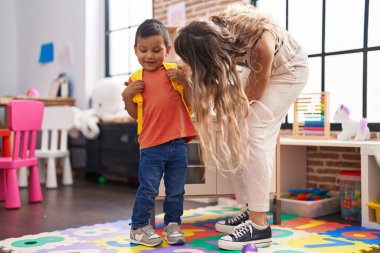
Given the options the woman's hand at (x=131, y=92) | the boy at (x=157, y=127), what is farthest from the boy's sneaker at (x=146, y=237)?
the woman's hand at (x=131, y=92)

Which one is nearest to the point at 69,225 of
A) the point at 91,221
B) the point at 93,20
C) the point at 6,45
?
the point at 91,221

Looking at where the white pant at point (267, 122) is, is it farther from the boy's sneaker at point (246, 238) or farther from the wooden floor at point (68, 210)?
the wooden floor at point (68, 210)

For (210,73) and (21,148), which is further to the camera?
(21,148)

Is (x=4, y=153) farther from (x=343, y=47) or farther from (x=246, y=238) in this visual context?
(x=343, y=47)

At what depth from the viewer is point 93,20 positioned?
494 cm

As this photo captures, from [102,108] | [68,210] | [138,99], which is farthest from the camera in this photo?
[102,108]

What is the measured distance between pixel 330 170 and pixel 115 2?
3064 millimetres

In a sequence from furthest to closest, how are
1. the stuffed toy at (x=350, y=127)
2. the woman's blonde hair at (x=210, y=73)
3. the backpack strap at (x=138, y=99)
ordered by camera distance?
1. the stuffed toy at (x=350, y=127)
2. the backpack strap at (x=138, y=99)
3. the woman's blonde hair at (x=210, y=73)

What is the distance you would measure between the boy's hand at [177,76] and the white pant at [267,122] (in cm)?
31

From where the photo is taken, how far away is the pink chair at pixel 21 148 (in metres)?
2.89

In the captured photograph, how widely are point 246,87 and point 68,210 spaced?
4.70 feet

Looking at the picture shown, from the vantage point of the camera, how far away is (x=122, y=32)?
4.86 metres

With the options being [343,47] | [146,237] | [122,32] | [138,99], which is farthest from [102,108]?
[146,237]

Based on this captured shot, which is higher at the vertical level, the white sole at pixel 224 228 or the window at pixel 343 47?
the window at pixel 343 47
